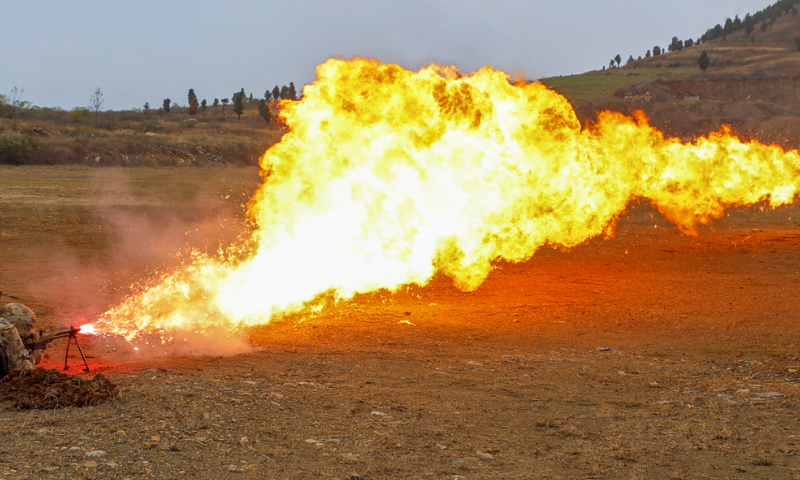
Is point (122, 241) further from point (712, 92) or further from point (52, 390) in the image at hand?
point (712, 92)

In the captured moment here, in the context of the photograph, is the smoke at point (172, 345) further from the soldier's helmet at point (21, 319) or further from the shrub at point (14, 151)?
the shrub at point (14, 151)

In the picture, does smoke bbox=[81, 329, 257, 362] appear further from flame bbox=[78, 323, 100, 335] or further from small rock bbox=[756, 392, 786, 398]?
Answer: small rock bbox=[756, 392, 786, 398]

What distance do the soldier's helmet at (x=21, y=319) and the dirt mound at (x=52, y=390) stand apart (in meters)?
0.87

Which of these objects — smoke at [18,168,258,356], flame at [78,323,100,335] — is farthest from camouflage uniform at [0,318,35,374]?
flame at [78,323,100,335]

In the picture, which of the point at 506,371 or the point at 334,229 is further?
the point at 334,229

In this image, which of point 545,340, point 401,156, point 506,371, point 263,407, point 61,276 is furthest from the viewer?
point 61,276

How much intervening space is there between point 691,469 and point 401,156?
732 cm

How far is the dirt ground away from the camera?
5141mm

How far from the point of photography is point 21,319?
290 inches

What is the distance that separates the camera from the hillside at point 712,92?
53281 millimetres

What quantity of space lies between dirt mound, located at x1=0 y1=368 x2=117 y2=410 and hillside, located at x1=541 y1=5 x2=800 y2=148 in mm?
48423

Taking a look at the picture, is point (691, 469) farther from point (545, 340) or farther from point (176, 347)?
point (176, 347)

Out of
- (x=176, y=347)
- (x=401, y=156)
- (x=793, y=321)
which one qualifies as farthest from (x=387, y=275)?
(x=793, y=321)

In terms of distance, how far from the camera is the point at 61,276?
12680 millimetres
